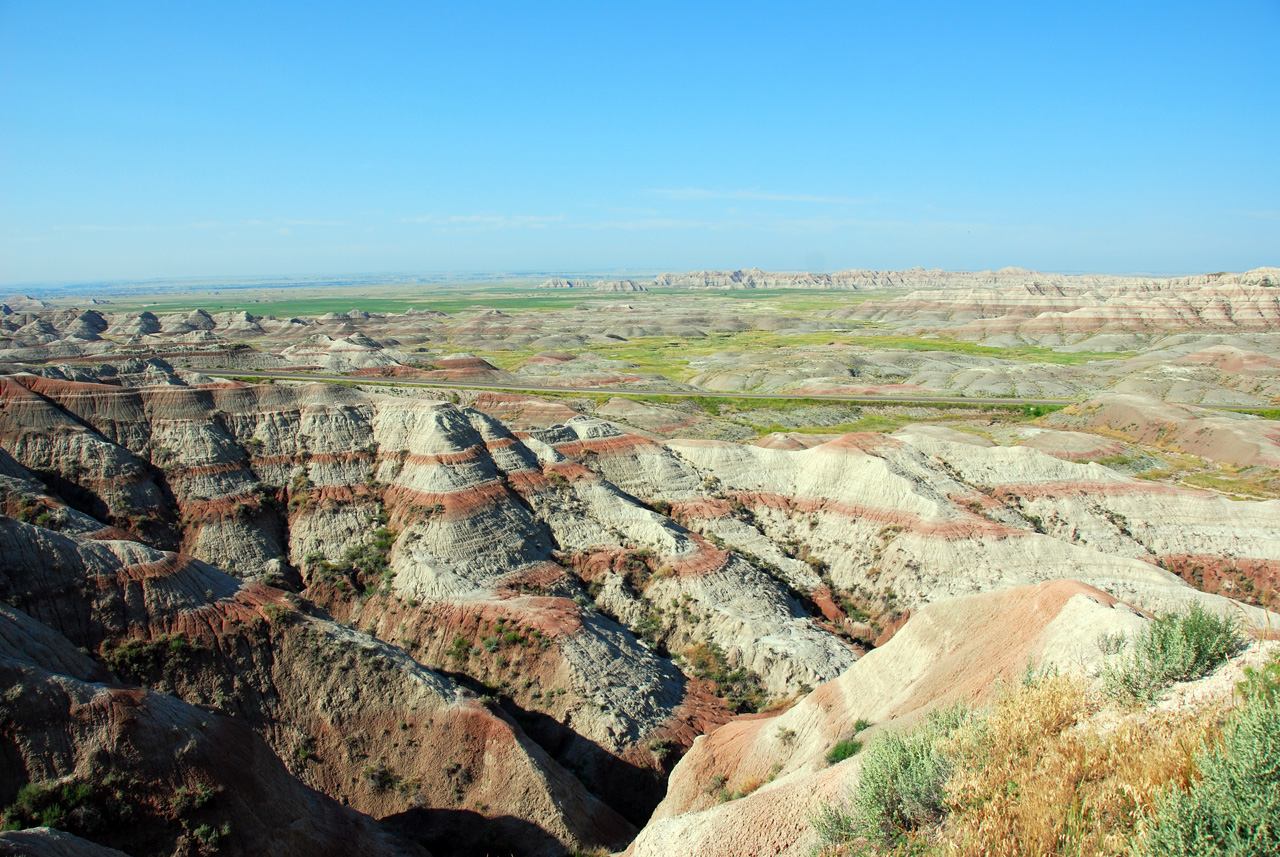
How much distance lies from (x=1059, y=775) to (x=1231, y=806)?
1.90m

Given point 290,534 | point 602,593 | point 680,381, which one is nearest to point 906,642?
point 602,593

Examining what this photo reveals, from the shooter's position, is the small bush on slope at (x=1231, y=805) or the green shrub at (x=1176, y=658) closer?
the small bush on slope at (x=1231, y=805)

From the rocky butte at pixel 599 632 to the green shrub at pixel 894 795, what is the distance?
64 mm

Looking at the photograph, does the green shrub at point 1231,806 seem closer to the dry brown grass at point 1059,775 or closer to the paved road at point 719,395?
the dry brown grass at point 1059,775

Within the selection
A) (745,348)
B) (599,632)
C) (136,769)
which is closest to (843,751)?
(599,632)

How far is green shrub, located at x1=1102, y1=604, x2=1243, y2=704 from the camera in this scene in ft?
39.4

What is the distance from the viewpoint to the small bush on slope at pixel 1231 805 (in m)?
6.96

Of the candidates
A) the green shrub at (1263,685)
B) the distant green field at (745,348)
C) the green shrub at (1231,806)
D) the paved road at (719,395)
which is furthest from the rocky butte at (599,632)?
the distant green field at (745,348)

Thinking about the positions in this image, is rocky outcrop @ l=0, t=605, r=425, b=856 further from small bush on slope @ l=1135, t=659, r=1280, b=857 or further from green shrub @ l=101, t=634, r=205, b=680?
small bush on slope @ l=1135, t=659, r=1280, b=857

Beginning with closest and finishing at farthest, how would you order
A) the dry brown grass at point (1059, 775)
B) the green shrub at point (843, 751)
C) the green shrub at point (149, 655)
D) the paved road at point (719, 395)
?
the dry brown grass at point (1059, 775) < the green shrub at point (843, 751) < the green shrub at point (149, 655) < the paved road at point (719, 395)

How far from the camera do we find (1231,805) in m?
7.09

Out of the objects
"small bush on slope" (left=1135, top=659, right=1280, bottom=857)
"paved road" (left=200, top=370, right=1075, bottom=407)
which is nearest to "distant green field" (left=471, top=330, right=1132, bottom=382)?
"paved road" (left=200, top=370, right=1075, bottom=407)

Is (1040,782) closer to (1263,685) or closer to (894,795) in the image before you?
(894,795)

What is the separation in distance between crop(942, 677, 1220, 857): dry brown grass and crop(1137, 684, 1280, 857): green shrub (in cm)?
36
